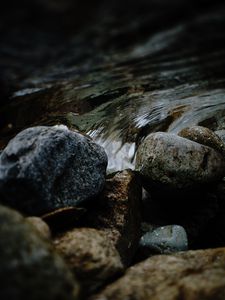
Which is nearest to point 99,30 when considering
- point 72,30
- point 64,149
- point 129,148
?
point 72,30

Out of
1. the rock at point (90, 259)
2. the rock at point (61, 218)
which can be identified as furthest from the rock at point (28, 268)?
the rock at point (61, 218)

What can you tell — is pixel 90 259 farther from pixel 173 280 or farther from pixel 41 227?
pixel 173 280

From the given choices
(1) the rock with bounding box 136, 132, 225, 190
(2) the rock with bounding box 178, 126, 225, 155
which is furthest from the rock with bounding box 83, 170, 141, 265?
(2) the rock with bounding box 178, 126, 225, 155

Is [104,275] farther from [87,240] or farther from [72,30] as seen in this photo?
[72,30]

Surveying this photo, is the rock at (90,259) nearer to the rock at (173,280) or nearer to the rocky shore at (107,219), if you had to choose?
the rocky shore at (107,219)

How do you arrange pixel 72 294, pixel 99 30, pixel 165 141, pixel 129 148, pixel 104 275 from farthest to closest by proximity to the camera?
pixel 129 148, pixel 165 141, pixel 99 30, pixel 104 275, pixel 72 294

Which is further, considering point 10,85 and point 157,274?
point 10,85
